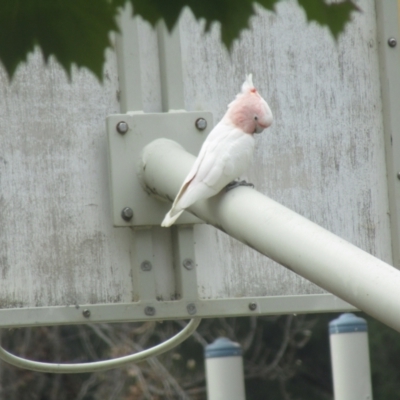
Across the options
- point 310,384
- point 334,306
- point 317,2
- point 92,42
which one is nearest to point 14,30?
point 92,42

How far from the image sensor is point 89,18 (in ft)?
4.64

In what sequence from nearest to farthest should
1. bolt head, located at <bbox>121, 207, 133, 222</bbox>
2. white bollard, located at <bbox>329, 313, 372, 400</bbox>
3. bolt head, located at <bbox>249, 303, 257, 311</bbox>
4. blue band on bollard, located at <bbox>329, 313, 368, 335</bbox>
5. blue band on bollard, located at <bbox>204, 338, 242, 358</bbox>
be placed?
bolt head, located at <bbox>121, 207, 133, 222</bbox> → bolt head, located at <bbox>249, 303, 257, 311</bbox> → white bollard, located at <bbox>329, 313, 372, 400</bbox> → blue band on bollard, located at <bbox>329, 313, 368, 335</bbox> → blue band on bollard, located at <bbox>204, 338, 242, 358</bbox>

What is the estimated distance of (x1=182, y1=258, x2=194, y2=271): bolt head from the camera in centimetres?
294

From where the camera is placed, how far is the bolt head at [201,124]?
9.68ft

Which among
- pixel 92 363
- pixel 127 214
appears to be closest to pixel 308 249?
pixel 127 214

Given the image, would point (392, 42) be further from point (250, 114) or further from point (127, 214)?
point (127, 214)

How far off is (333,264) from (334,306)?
3.94 ft

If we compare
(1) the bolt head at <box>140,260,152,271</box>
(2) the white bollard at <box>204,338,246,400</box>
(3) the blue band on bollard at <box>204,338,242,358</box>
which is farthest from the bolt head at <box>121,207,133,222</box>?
(3) the blue band on bollard at <box>204,338,242,358</box>

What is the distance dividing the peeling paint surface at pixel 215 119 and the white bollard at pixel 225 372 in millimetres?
1993

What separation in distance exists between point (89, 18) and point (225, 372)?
151 inches

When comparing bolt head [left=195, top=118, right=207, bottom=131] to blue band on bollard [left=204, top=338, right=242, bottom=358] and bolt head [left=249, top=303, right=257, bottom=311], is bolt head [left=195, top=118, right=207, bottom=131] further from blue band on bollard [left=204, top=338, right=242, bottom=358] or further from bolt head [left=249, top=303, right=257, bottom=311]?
blue band on bollard [left=204, top=338, right=242, bottom=358]

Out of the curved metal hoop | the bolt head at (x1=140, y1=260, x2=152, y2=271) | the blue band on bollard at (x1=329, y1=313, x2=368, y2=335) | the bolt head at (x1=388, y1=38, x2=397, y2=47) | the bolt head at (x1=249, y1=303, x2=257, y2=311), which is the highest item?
the bolt head at (x1=388, y1=38, x2=397, y2=47)

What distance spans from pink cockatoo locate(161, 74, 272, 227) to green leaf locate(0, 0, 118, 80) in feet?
3.08

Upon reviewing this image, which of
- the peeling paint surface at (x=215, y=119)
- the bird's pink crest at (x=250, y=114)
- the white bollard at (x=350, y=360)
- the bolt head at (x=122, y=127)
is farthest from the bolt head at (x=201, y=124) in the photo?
the white bollard at (x=350, y=360)
